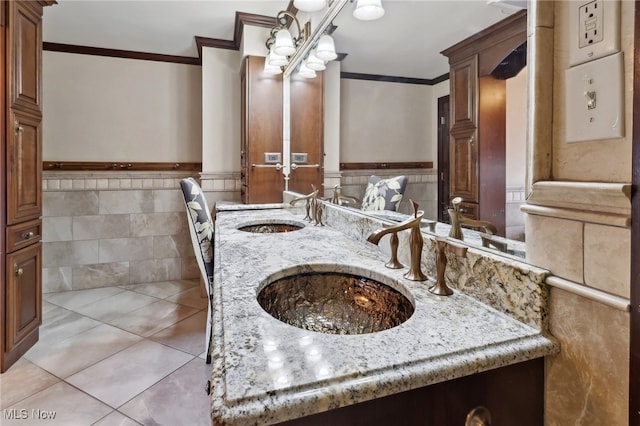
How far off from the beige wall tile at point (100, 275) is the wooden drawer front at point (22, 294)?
1.22m

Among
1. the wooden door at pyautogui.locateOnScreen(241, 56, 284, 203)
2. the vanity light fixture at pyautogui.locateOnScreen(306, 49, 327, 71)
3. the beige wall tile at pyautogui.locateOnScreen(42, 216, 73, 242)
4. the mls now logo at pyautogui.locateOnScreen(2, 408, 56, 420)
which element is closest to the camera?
the mls now logo at pyautogui.locateOnScreen(2, 408, 56, 420)

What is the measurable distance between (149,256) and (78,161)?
117 centimetres

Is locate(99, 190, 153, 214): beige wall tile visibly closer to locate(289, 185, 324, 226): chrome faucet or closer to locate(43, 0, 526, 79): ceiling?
locate(43, 0, 526, 79): ceiling

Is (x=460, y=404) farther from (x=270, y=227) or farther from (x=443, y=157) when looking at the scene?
(x=270, y=227)

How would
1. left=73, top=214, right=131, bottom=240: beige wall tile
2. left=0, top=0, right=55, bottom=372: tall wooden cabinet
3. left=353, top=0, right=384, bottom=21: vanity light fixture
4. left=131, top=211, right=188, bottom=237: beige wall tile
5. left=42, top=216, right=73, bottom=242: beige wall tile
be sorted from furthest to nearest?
Result: left=131, top=211, right=188, bottom=237: beige wall tile
left=73, top=214, right=131, bottom=240: beige wall tile
left=42, top=216, right=73, bottom=242: beige wall tile
left=0, top=0, right=55, bottom=372: tall wooden cabinet
left=353, top=0, right=384, bottom=21: vanity light fixture

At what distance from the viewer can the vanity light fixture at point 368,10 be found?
135 centimetres

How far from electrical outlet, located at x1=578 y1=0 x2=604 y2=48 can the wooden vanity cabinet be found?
1.73ft

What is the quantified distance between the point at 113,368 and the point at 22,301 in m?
0.75

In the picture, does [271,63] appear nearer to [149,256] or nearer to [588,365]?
[149,256]

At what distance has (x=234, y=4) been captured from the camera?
8.65 ft

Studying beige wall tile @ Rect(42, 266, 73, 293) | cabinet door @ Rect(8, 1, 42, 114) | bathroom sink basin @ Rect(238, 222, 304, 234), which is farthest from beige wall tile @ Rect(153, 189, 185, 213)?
bathroom sink basin @ Rect(238, 222, 304, 234)

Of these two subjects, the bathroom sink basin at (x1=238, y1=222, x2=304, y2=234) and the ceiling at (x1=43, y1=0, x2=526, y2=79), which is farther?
the bathroom sink basin at (x1=238, y1=222, x2=304, y2=234)

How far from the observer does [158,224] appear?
12.2 feet

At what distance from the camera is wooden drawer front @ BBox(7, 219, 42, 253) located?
6.65 feet
